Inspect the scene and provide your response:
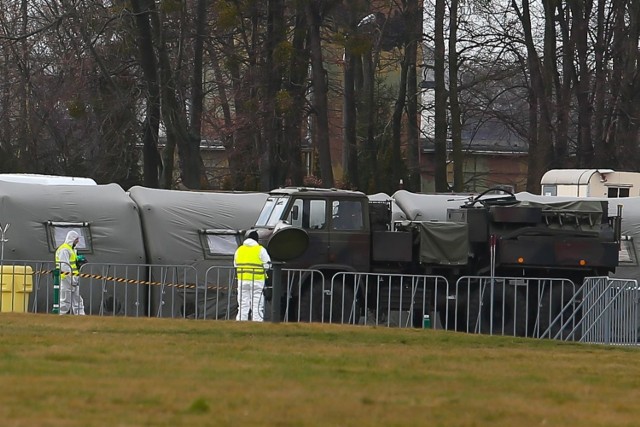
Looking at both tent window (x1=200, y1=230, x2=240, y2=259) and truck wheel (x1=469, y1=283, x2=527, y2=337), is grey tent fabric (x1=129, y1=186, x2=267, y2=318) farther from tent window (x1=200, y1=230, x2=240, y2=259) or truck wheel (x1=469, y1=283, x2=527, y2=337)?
truck wheel (x1=469, y1=283, x2=527, y2=337)

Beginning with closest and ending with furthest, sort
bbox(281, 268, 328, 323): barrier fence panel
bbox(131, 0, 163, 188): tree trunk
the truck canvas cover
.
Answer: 1. bbox(281, 268, 328, 323): barrier fence panel
2. the truck canvas cover
3. bbox(131, 0, 163, 188): tree trunk

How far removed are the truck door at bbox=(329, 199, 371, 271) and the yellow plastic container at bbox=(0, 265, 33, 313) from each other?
5.38m

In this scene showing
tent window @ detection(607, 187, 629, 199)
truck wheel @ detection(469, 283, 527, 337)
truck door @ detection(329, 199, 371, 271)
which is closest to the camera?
truck wheel @ detection(469, 283, 527, 337)

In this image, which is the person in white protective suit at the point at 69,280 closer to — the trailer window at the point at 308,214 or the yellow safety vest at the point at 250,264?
the yellow safety vest at the point at 250,264

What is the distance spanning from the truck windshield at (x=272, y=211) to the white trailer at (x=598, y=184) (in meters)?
10.1

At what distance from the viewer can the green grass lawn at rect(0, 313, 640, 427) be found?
9641mm

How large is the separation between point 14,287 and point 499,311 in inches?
336

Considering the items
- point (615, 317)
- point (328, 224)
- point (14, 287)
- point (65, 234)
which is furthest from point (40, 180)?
point (615, 317)

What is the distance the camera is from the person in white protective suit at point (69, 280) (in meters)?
24.1

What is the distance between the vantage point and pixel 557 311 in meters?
24.5

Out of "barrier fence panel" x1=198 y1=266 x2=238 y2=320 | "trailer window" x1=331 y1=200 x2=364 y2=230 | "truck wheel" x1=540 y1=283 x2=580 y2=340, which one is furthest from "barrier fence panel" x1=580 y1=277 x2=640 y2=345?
"barrier fence panel" x1=198 y1=266 x2=238 y2=320

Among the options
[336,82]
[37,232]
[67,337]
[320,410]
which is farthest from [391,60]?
[320,410]

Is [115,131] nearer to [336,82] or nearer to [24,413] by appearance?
[336,82]

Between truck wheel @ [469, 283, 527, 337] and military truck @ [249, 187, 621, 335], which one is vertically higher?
military truck @ [249, 187, 621, 335]
